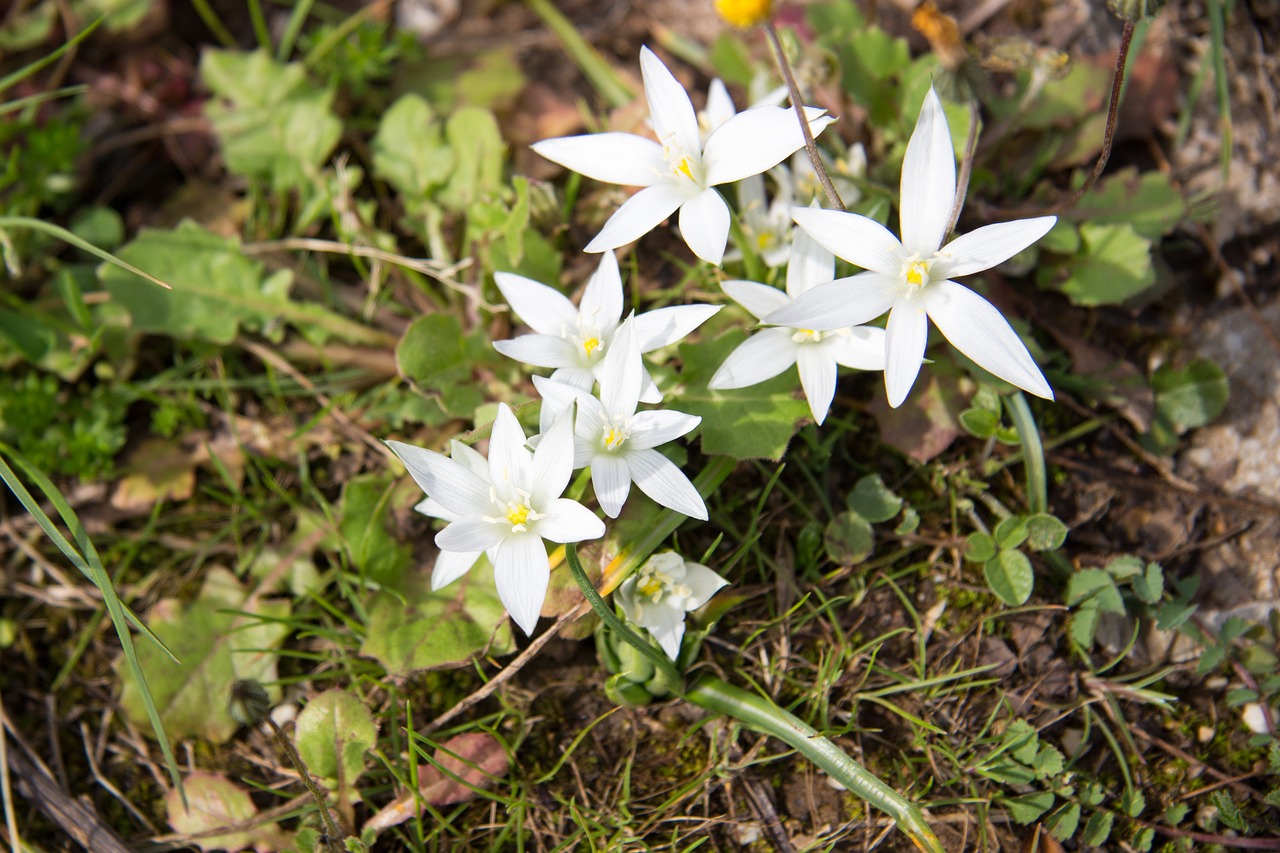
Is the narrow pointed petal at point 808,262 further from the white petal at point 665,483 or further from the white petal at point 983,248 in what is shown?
the white petal at point 665,483

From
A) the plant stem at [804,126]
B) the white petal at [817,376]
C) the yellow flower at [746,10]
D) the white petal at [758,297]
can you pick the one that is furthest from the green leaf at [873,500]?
the yellow flower at [746,10]

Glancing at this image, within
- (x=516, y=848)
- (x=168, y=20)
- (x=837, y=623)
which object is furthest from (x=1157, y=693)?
(x=168, y=20)

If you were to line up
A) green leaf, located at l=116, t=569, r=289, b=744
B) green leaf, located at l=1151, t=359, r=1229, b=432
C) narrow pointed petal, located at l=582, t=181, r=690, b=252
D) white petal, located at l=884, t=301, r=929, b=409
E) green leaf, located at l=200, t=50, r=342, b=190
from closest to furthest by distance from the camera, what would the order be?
white petal, located at l=884, t=301, r=929, b=409 → narrow pointed petal, located at l=582, t=181, r=690, b=252 → green leaf, located at l=116, t=569, r=289, b=744 → green leaf, located at l=1151, t=359, r=1229, b=432 → green leaf, located at l=200, t=50, r=342, b=190

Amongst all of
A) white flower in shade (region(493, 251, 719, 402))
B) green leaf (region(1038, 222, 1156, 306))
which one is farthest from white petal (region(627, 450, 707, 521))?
green leaf (region(1038, 222, 1156, 306))

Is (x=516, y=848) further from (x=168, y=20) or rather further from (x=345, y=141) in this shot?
(x=168, y=20)

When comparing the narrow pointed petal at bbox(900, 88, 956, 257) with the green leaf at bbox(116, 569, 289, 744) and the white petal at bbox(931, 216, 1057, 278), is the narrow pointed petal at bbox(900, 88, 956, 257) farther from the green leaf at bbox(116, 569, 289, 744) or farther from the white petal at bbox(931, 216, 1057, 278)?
the green leaf at bbox(116, 569, 289, 744)
